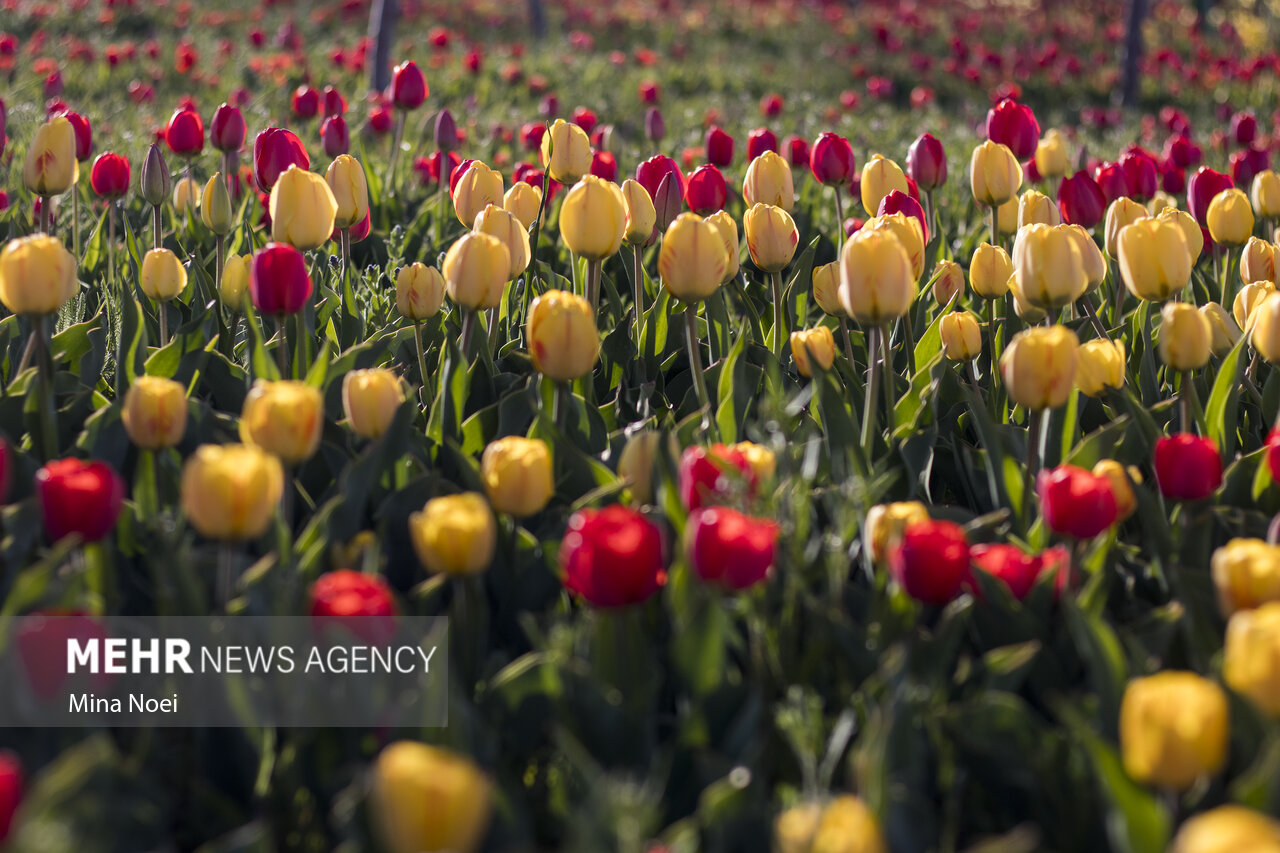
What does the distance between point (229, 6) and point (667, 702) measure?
609 inches

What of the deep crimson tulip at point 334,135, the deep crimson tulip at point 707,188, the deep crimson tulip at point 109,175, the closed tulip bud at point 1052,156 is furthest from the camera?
the deep crimson tulip at point 334,135

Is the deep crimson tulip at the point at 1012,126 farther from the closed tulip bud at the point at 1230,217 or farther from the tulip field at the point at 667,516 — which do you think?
the closed tulip bud at the point at 1230,217

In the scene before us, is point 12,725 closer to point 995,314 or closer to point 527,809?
point 527,809

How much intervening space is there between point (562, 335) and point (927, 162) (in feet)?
4.93

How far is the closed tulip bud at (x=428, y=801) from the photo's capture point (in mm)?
984

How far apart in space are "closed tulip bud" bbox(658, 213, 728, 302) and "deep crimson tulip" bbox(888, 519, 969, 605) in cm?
79

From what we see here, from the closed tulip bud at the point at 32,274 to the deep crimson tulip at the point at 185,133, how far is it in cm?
144

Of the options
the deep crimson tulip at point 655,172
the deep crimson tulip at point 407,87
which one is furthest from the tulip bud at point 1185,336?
the deep crimson tulip at point 407,87

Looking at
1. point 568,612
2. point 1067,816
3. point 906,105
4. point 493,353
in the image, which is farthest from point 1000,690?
point 906,105

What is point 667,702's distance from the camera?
156 centimetres

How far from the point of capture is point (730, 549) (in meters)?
1.33

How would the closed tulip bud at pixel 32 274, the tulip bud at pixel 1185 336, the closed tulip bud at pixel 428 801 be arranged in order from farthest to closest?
the tulip bud at pixel 1185 336, the closed tulip bud at pixel 32 274, the closed tulip bud at pixel 428 801

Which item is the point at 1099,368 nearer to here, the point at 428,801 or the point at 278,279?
the point at 278,279

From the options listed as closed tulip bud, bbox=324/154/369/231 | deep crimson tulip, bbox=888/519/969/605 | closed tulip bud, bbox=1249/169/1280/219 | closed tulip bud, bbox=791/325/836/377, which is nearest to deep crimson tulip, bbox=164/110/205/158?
closed tulip bud, bbox=324/154/369/231
